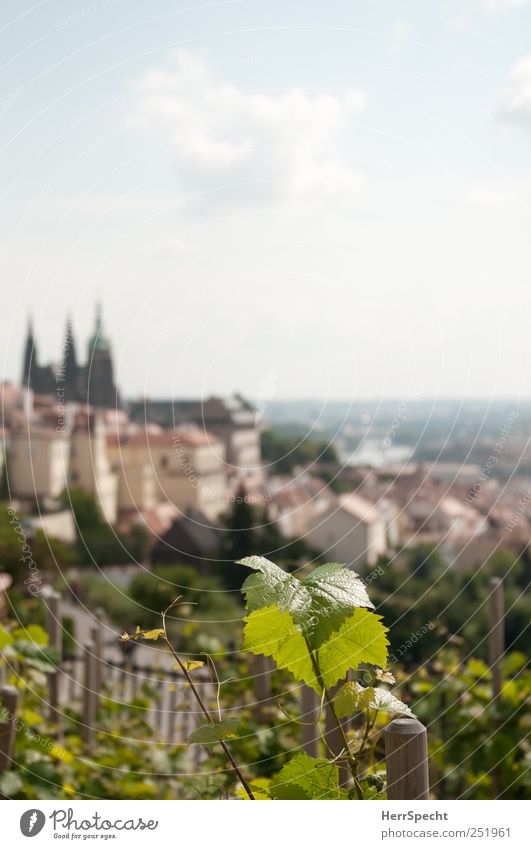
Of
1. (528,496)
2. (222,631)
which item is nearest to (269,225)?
(528,496)

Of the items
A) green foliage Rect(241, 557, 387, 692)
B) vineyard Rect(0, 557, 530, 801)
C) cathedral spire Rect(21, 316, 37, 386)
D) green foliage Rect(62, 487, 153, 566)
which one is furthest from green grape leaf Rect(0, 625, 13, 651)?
green foliage Rect(62, 487, 153, 566)

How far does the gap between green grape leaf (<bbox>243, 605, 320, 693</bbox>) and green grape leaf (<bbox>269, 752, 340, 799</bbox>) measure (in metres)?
0.09

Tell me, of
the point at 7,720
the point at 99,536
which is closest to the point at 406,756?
the point at 7,720

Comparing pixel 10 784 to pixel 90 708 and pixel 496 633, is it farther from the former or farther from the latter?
pixel 496 633

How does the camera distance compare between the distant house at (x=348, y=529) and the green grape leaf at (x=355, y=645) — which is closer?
the green grape leaf at (x=355, y=645)

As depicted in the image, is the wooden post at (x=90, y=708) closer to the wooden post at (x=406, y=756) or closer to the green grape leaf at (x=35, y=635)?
the green grape leaf at (x=35, y=635)

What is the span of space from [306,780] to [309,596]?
8.7 inches

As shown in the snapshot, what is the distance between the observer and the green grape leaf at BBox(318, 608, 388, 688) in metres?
0.75

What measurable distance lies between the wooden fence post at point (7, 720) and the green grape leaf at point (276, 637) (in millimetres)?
738

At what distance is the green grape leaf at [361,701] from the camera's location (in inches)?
28.9

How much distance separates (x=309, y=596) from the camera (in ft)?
2.30

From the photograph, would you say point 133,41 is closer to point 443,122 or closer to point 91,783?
point 443,122

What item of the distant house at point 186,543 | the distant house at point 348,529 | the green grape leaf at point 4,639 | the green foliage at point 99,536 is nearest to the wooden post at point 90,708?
the green grape leaf at point 4,639

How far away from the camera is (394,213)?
64.6 inches
